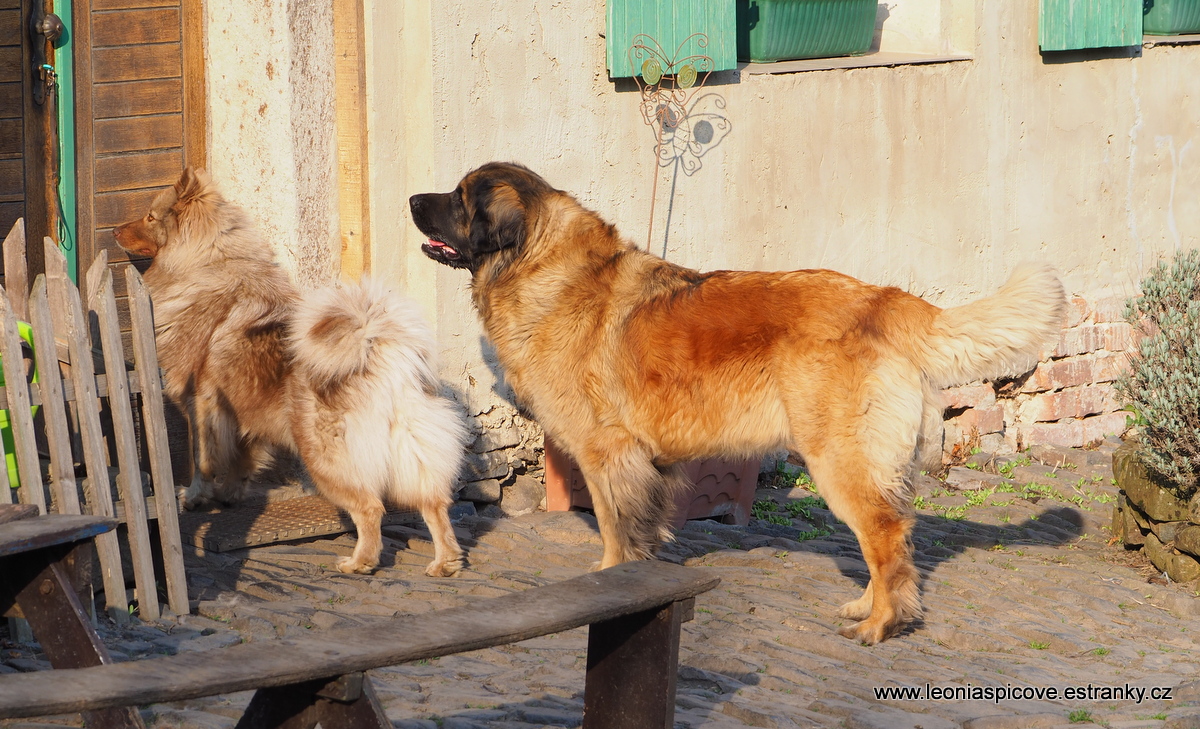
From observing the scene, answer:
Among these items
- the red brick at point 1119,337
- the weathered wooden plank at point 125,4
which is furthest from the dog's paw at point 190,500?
the red brick at point 1119,337

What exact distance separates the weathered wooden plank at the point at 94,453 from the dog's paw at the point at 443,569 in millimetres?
1304

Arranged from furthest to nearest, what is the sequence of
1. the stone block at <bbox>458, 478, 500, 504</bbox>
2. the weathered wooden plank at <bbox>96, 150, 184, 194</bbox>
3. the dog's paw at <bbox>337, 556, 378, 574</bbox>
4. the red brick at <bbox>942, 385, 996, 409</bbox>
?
the red brick at <bbox>942, 385, 996, 409</bbox> → the stone block at <bbox>458, 478, 500, 504</bbox> → the weathered wooden plank at <bbox>96, 150, 184, 194</bbox> → the dog's paw at <bbox>337, 556, 378, 574</bbox>

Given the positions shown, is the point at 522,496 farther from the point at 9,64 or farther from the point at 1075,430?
the point at 1075,430

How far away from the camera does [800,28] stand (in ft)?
24.2

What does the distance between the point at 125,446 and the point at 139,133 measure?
2.45 m

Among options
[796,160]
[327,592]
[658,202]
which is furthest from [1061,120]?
[327,592]

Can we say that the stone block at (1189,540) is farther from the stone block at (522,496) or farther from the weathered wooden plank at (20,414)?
the weathered wooden plank at (20,414)

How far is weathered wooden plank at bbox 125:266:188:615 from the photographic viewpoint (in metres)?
4.34

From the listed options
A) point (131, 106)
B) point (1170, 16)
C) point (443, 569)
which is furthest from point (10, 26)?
point (1170, 16)

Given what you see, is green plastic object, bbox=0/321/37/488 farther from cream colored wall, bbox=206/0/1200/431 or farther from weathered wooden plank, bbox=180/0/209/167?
weathered wooden plank, bbox=180/0/209/167

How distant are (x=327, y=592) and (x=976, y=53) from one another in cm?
563

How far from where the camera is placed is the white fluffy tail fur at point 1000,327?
4336mm

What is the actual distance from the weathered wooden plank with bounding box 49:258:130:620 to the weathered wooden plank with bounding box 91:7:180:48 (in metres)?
2.26

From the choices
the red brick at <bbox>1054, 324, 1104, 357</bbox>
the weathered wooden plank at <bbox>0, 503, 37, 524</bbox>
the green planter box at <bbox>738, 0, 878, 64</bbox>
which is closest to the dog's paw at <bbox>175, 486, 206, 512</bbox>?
the weathered wooden plank at <bbox>0, 503, 37, 524</bbox>
